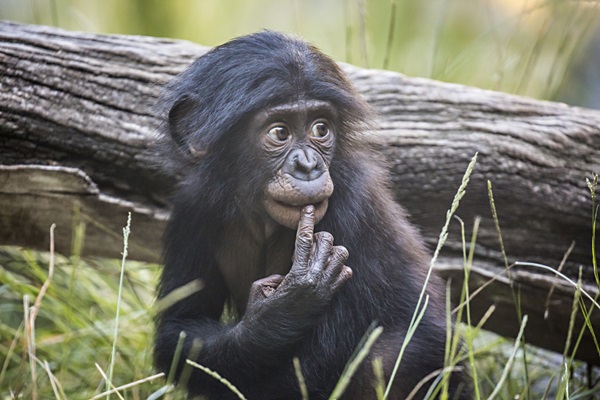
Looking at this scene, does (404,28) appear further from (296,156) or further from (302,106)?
(296,156)

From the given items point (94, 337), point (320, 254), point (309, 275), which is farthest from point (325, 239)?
point (94, 337)

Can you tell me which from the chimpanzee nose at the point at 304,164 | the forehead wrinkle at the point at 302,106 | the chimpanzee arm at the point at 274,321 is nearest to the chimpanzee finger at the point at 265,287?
the chimpanzee arm at the point at 274,321

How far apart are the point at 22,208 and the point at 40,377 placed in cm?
105

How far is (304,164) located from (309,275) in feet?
1.67

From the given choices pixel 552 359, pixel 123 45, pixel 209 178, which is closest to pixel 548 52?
pixel 552 359

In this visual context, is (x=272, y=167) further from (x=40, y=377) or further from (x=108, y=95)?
(x=40, y=377)

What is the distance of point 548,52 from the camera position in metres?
9.21

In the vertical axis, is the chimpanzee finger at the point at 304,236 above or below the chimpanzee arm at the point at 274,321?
above

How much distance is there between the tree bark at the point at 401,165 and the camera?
4629 mm

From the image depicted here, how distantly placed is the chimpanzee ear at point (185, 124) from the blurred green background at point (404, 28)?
3.19 meters

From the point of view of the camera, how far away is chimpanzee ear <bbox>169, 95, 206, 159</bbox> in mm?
4051

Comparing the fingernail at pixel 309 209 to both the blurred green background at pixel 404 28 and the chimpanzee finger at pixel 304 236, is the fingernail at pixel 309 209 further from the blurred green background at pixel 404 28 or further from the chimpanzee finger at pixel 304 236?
the blurred green background at pixel 404 28

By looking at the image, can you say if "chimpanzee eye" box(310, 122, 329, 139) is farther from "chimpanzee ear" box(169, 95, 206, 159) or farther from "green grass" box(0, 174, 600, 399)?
"green grass" box(0, 174, 600, 399)

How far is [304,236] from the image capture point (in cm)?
360
